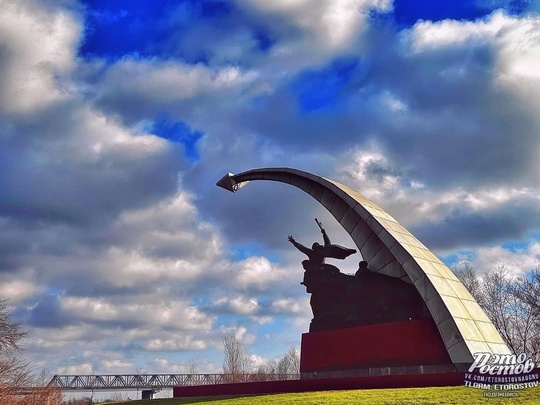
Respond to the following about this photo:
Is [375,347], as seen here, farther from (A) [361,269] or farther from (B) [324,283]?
(B) [324,283]

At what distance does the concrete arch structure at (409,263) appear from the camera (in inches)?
533

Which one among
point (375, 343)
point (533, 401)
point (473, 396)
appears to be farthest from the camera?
point (375, 343)

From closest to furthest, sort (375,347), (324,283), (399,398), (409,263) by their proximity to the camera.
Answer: (399,398), (375,347), (409,263), (324,283)

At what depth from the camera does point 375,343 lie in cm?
1503

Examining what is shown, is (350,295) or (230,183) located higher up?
(230,183)

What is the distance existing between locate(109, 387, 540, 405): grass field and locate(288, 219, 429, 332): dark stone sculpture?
10.5 feet

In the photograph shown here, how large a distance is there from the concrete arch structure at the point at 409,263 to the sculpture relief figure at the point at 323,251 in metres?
0.58

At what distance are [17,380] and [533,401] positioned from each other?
43.2 feet

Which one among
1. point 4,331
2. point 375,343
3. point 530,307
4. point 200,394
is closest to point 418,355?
point 375,343

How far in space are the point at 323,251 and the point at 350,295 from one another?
2.08m

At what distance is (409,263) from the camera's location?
49.7ft

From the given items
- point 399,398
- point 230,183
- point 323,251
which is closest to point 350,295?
point 323,251

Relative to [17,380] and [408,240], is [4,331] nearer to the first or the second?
[17,380]

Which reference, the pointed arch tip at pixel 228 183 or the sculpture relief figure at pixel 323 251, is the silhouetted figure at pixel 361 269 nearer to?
the sculpture relief figure at pixel 323 251
